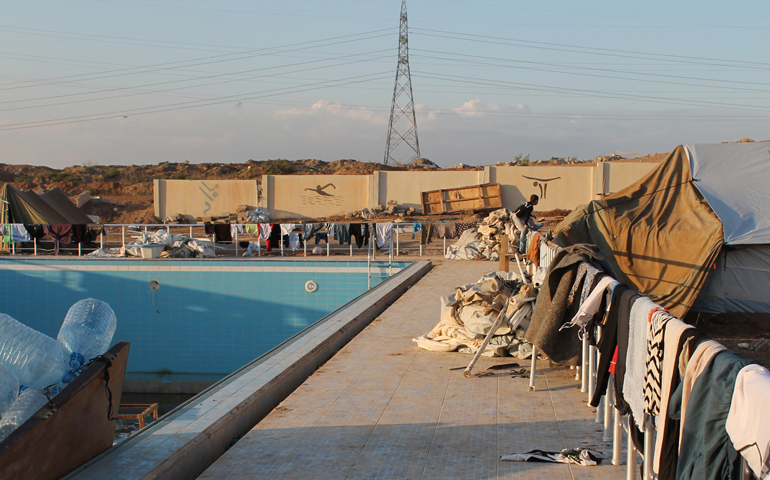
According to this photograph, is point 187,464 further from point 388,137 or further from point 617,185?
point 388,137

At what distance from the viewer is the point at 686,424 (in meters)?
2.15

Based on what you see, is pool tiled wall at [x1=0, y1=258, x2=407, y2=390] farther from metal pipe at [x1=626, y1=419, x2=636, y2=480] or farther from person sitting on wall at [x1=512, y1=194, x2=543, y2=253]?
metal pipe at [x1=626, y1=419, x2=636, y2=480]

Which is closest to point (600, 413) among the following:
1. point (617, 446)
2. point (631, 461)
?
point (617, 446)

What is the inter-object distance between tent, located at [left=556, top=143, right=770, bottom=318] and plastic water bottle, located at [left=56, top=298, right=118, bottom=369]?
8.08 metres

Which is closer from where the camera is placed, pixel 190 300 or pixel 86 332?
pixel 86 332

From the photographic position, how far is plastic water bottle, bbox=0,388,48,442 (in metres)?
3.28

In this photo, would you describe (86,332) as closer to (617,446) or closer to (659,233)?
(617,446)

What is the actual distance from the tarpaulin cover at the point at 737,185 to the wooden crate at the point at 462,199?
19.0 m

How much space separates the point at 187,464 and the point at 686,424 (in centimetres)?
286

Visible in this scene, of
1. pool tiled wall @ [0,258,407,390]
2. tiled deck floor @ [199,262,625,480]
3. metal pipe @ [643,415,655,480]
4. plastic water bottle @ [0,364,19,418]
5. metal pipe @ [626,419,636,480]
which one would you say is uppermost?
plastic water bottle @ [0,364,19,418]

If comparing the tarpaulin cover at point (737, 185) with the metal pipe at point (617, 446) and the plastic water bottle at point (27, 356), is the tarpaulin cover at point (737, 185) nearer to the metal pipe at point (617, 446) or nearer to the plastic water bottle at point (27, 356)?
the metal pipe at point (617, 446)

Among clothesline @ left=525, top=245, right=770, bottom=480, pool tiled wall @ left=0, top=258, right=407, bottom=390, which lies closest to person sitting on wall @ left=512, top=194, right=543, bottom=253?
pool tiled wall @ left=0, top=258, right=407, bottom=390

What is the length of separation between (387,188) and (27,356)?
2879 centimetres

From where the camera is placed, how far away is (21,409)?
3.34 m
